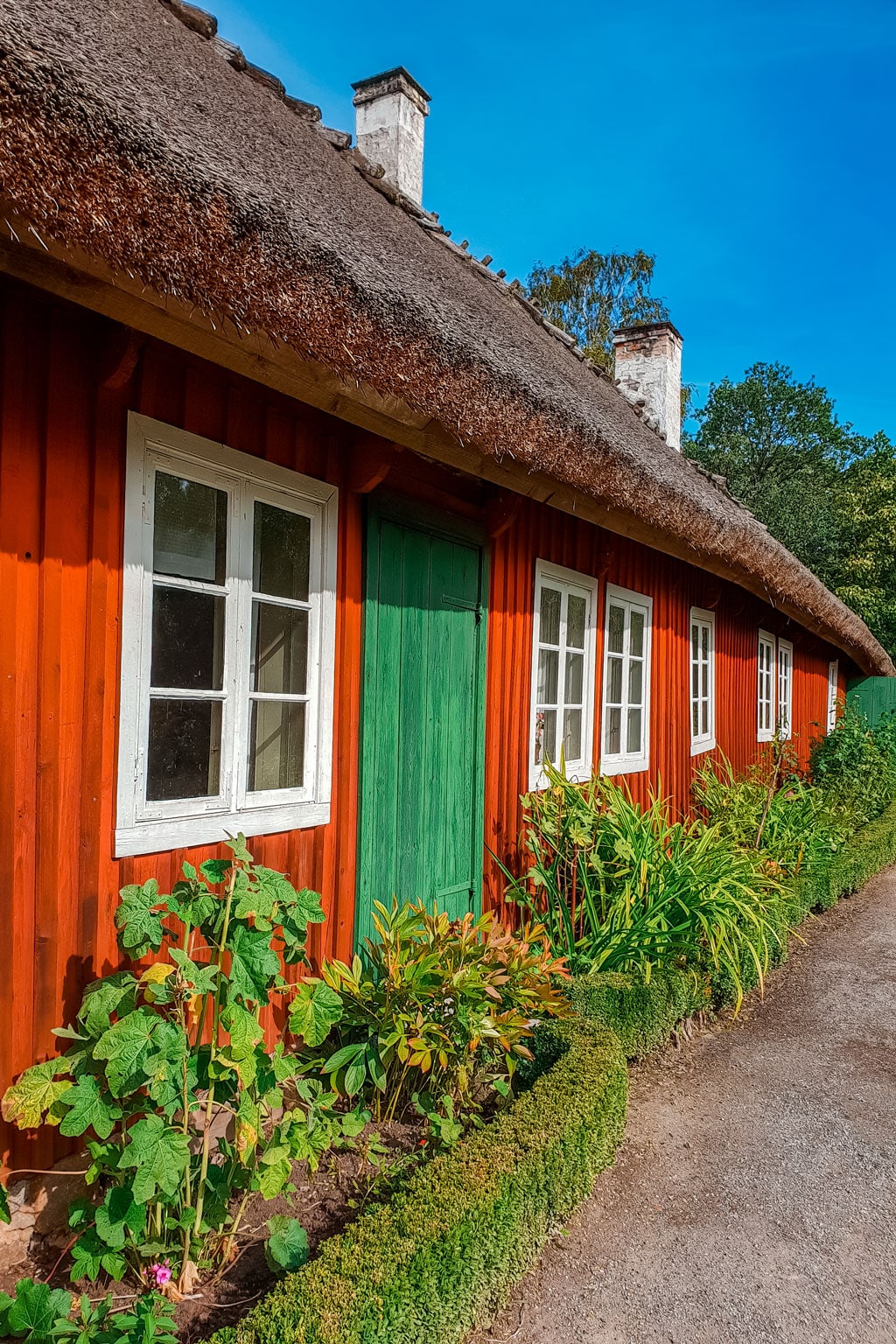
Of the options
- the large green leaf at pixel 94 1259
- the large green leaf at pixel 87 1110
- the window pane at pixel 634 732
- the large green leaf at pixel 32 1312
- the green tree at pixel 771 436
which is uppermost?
the green tree at pixel 771 436

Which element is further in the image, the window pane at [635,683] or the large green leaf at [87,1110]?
the window pane at [635,683]

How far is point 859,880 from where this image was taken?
24.2 feet

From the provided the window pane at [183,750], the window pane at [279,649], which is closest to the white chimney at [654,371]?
Answer: the window pane at [279,649]

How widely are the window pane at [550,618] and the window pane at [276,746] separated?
2.12 meters

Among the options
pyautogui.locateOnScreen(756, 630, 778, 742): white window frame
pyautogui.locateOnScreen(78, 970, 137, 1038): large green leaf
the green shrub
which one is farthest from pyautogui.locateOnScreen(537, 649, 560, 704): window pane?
pyautogui.locateOnScreen(756, 630, 778, 742): white window frame

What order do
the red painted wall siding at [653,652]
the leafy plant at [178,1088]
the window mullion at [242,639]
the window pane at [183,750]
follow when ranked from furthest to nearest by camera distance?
the red painted wall siding at [653,652] < the window mullion at [242,639] < the window pane at [183,750] < the leafy plant at [178,1088]

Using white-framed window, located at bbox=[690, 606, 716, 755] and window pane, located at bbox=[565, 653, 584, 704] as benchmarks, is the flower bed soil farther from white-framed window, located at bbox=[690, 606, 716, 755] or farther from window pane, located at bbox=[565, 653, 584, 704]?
white-framed window, located at bbox=[690, 606, 716, 755]

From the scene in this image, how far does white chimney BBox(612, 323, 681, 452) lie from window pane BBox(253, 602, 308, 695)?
610 cm

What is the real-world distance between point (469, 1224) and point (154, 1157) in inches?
32.0

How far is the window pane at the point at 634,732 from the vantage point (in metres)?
6.12

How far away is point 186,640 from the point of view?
8.81 feet

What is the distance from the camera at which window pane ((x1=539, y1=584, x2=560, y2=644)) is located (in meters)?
4.96

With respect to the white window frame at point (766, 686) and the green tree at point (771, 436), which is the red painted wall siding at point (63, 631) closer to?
the white window frame at point (766, 686)

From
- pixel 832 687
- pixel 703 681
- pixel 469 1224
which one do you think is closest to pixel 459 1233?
pixel 469 1224
